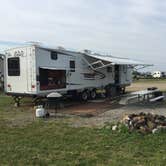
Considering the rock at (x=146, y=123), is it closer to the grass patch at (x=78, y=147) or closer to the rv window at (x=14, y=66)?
the grass patch at (x=78, y=147)

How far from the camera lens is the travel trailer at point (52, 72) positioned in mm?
15602

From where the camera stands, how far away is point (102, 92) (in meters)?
22.2

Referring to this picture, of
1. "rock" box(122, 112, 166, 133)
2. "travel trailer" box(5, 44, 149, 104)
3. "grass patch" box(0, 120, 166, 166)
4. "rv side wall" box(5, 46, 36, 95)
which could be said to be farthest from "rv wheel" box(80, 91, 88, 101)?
"rock" box(122, 112, 166, 133)

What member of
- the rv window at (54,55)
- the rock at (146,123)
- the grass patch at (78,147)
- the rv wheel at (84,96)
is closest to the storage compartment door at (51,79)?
the rv window at (54,55)

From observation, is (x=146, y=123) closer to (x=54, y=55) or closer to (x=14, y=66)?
(x=54, y=55)

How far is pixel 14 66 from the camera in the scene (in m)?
16.5

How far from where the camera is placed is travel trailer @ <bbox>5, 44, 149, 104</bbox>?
15602mm

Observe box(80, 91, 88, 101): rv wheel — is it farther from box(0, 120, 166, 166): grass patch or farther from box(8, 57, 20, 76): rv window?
box(0, 120, 166, 166): grass patch

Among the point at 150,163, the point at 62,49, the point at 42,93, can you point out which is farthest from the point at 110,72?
the point at 150,163

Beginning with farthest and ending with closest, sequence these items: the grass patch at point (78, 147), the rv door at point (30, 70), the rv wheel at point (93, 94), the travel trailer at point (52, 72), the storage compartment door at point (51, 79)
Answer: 1. the rv wheel at point (93, 94)
2. the storage compartment door at point (51, 79)
3. the travel trailer at point (52, 72)
4. the rv door at point (30, 70)
5. the grass patch at point (78, 147)

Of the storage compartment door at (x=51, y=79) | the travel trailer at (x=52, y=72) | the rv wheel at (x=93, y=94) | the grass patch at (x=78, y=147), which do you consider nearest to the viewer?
the grass patch at (x=78, y=147)

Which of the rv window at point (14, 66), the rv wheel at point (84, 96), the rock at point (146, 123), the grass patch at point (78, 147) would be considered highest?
the rv window at point (14, 66)

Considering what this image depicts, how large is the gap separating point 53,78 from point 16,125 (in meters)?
6.11

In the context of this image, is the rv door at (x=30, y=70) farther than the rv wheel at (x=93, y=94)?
No
